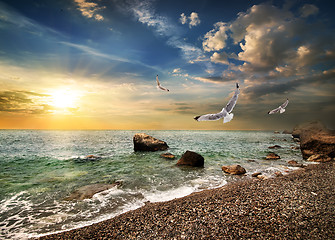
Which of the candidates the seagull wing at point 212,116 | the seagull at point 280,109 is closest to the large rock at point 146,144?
the seagull at point 280,109

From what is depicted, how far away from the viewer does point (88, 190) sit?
10141mm

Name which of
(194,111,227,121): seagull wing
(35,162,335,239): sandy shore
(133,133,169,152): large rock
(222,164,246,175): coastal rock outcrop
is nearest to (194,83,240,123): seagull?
(194,111,227,121): seagull wing

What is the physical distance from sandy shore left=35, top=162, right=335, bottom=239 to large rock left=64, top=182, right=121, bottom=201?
364cm

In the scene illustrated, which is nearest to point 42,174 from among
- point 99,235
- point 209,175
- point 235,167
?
point 99,235

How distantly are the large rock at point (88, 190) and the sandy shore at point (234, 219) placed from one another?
3.64m

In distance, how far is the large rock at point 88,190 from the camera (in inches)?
362

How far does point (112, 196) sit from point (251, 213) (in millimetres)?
7420

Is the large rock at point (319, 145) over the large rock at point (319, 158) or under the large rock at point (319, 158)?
over

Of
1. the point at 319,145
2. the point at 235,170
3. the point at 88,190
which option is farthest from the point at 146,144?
the point at 319,145

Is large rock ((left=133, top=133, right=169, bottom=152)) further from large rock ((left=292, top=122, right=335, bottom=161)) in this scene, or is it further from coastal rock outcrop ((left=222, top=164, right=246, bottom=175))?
Result: large rock ((left=292, top=122, right=335, bottom=161))

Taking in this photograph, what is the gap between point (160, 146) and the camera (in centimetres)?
2723

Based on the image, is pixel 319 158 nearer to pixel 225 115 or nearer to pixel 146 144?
pixel 225 115

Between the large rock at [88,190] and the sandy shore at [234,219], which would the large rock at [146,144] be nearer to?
the large rock at [88,190]

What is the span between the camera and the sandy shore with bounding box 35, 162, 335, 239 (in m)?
5.06
